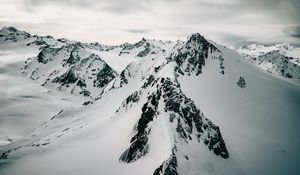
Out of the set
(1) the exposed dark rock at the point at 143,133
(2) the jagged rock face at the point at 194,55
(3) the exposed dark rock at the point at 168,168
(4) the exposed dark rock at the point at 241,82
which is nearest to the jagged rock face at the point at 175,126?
(1) the exposed dark rock at the point at 143,133

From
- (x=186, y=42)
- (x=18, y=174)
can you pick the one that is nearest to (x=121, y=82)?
(x=186, y=42)

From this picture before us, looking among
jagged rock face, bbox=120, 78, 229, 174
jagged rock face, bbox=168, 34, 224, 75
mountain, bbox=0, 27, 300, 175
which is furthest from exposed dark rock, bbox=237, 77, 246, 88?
jagged rock face, bbox=120, 78, 229, 174

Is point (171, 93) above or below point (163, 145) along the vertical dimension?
above

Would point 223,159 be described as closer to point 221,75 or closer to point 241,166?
point 241,166

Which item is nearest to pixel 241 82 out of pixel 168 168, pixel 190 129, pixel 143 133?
pixel 190 129

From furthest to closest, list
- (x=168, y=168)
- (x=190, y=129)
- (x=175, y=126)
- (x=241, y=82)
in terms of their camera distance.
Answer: (x=241, y=82) → (x=190, y=129) → (x=175, y=126) → (x=168, y=168)

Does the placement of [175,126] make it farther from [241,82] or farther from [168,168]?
[241,82]

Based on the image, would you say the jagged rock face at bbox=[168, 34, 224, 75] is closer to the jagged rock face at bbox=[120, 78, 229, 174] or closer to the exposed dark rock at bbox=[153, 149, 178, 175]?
the jagged rock face at bbox=[120, 78, 229, 174]
